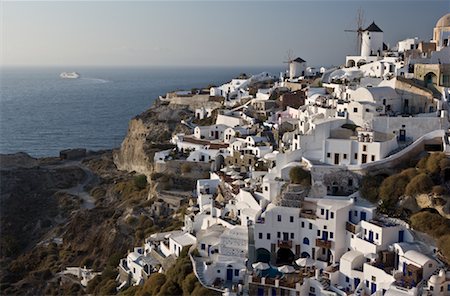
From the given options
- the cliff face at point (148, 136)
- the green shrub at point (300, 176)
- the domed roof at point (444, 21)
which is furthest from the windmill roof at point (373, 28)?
the green shrub at point (300, 176)

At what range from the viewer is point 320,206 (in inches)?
869

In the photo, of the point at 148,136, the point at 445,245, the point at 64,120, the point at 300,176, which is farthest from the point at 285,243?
the point at 64,120

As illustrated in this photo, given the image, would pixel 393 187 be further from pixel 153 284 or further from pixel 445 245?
pixel 153 284

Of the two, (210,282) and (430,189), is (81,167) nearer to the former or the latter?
(210,282)

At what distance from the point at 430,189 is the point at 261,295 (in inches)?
305

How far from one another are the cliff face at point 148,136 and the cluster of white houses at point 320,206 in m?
8.26

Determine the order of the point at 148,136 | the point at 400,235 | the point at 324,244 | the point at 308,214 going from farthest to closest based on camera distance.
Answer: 1. the point at 148,136
2. the point at 308,214
3. the point at 324,244
4. the point at 400,235

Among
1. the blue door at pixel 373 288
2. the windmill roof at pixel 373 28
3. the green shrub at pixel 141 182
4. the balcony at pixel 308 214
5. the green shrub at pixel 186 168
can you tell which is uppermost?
the windmill roof at pixel 373 28

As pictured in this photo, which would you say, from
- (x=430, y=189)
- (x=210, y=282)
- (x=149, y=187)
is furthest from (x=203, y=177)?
(x=430, y=189)

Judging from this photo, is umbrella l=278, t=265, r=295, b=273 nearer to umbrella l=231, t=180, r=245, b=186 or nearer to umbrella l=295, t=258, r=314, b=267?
umbrella l=295, t=258, r=314, b=267

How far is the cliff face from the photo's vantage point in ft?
138

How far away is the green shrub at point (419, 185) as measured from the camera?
2147cm

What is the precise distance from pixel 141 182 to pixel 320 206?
19.1 metres

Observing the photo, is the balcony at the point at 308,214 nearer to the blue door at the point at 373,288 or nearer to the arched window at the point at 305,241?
the arched window at the point at 305,241
